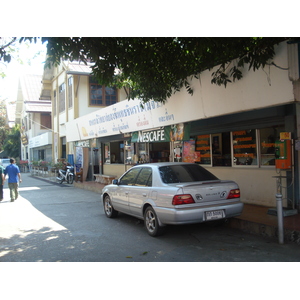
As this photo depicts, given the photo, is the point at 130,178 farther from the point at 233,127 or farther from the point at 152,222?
the point at 233,127

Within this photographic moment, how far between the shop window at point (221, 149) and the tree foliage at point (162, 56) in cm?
211

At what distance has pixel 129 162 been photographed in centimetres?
1594

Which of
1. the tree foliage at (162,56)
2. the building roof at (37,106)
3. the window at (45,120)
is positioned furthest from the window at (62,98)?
the tree foliage at (162,56)

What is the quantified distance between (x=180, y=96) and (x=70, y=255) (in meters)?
6.29

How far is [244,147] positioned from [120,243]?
207 inches

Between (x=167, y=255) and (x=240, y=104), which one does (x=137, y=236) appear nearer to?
(x=167, y=255)

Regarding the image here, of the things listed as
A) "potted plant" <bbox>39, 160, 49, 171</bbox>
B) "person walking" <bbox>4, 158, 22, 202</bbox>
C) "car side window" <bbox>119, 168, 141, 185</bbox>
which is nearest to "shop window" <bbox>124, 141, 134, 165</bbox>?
"person walking" <bbox>4, 158, 22, 202</bbox>

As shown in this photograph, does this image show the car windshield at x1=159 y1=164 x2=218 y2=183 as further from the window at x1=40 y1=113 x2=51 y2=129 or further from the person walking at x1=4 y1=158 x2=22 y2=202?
the window at x1=40 y1=113 x2=51 y2=129

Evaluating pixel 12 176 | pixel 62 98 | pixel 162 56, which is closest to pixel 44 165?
pixel 62 98

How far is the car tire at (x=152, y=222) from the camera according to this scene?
625cm

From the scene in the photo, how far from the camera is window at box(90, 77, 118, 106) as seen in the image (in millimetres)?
22837

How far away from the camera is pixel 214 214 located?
598 centimetres

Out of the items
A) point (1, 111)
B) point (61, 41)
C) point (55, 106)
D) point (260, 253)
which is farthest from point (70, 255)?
point (1, 111)

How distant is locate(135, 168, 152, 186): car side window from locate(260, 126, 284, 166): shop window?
12.5 ft
